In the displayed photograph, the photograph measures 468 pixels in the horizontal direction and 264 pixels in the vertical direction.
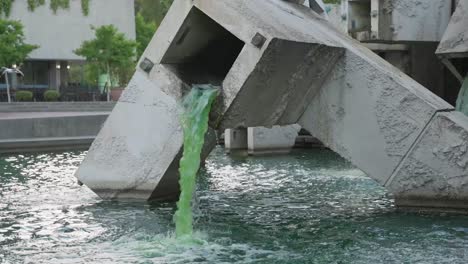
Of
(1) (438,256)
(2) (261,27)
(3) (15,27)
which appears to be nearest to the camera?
(1) (438,256)

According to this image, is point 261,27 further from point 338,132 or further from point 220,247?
point 220,247

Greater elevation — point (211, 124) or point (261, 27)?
point (261, 27)

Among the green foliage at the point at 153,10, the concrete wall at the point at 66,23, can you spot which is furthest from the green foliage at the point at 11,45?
the green foliage at the point at 153,10

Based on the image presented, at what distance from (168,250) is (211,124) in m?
2.26

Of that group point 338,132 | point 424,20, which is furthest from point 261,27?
point 424,20

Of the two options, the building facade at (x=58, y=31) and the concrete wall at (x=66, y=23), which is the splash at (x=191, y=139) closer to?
the building facade at (x=58, y=31)

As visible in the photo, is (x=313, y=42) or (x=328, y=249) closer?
(x=328, y=249)

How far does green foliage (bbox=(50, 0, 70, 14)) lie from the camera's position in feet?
166

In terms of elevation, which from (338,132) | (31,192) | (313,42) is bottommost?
(31,192)

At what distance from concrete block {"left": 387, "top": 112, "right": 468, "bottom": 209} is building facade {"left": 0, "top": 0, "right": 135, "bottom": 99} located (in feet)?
132

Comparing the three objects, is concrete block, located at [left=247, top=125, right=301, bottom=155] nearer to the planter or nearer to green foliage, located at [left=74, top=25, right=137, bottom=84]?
the planter

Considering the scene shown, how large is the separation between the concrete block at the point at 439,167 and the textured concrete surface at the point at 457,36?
4.26m

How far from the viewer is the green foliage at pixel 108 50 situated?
48.2 m

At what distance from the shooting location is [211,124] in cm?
980
